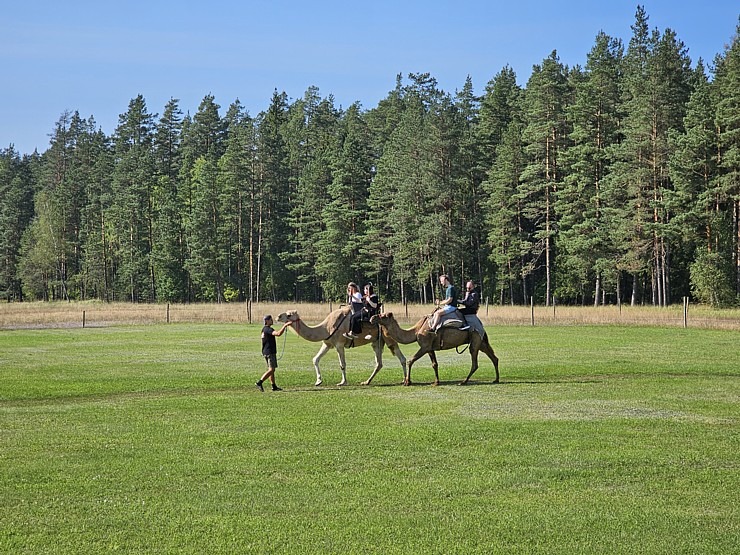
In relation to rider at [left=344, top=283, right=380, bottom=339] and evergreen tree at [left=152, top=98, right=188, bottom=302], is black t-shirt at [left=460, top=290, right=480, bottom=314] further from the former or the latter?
evergreen tree at [left=152, top=98, right=188, bottom=302]

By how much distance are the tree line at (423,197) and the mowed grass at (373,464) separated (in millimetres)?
39640

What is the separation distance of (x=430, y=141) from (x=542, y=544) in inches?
2661

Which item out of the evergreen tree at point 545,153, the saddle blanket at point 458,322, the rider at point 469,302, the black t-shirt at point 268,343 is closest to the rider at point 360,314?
the saddle blanket at point 458,322

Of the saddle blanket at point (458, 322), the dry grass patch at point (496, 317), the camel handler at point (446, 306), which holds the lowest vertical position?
the dry grass patch at point (496, 317)

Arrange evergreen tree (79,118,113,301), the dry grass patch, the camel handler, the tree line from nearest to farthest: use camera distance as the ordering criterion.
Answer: the camel handler → the dry grass patch → the tree line → evergreen tree (79,118,113,301)

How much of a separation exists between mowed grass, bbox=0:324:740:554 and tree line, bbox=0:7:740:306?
39.6 metres

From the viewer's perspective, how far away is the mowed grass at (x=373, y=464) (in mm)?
8383

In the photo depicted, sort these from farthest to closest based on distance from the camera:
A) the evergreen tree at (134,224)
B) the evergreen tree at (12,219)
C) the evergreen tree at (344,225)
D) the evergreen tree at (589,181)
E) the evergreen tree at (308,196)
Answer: the evergreen tree at (12,219), the evergreen tree at (134,224), the evergreen tree at (308,196), the evergreen tree at (344,225), the evergreen tree at (589,181)

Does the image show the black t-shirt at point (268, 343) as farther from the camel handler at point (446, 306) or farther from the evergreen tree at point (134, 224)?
the evergreen tree at point (134, 224)

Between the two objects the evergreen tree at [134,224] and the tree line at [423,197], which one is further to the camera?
the evergreen tree at [134,224]

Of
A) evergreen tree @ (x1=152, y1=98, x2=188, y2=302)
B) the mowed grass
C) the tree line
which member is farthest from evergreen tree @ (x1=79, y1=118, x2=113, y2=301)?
the mowed grass

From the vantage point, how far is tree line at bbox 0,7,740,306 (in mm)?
59281

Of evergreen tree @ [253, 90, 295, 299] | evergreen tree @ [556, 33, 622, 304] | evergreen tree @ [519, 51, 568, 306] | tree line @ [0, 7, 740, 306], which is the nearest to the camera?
tree line @ [0, 7, 740, 306]

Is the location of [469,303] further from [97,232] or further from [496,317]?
[97,232]
